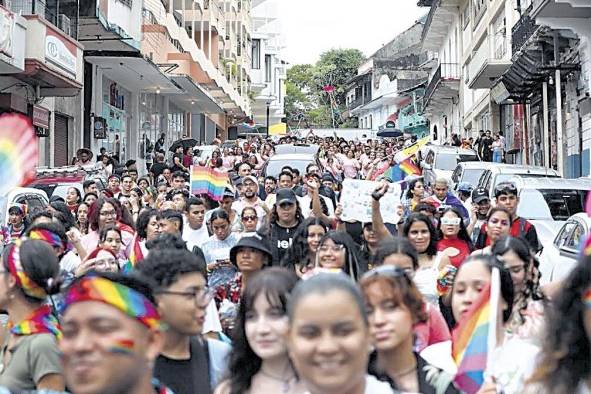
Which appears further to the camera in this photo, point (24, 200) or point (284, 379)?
point (24, 200)

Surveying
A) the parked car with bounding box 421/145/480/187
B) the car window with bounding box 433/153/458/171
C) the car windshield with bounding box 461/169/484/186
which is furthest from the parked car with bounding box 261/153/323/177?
the car window with bounding box 433/153/458/171

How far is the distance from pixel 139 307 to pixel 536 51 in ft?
84.7

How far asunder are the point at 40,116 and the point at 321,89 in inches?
3714

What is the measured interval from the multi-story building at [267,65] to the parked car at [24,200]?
76.4 m

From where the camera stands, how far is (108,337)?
328cm

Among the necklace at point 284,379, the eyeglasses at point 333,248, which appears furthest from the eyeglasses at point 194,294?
the eyeglasses at point 333,248

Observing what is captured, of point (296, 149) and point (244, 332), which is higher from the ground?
point (296, 149)

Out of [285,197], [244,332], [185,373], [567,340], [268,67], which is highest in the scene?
[268,67]

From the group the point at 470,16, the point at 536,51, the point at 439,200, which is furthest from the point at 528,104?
the point at 439,200

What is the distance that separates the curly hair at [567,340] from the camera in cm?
322

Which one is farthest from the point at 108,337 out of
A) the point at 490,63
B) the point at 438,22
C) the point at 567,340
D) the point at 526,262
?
the point at 438,22

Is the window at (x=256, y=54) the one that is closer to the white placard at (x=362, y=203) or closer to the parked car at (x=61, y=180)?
the parked car at (x=61, y=180)

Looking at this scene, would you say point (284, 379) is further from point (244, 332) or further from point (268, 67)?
point (268, 67)

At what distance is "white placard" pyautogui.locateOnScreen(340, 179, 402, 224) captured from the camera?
399 inches
